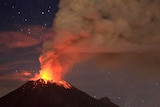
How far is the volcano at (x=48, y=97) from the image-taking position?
124m

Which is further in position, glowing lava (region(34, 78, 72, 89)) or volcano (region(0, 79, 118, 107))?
glowing lava (region(34, 78, 72, 89))

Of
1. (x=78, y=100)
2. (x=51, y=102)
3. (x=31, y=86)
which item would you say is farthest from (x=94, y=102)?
(x=31, y=86)

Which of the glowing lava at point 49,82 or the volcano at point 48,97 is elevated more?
the glowing lava at point 49,82

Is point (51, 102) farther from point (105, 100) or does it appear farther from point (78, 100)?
point (105, 100)

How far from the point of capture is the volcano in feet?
406

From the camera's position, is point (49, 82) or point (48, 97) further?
point (49, 82)

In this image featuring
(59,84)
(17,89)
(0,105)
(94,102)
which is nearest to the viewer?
(0,105)

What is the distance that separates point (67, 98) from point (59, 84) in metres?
14.1

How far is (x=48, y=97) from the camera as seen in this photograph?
428 feet

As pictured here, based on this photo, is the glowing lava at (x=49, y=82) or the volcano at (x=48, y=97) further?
the glowing lava at (x=49, y=82)

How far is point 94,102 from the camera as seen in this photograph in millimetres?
131500

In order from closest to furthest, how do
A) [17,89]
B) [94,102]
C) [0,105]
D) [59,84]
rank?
[0,105], [94,102], [59,84], [17,89]

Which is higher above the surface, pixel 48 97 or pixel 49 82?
pixel 49 82

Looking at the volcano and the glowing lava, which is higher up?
the glowing lava
